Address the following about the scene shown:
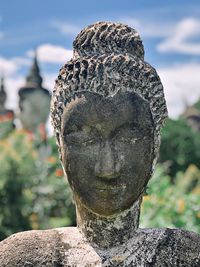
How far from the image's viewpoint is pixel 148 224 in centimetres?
720

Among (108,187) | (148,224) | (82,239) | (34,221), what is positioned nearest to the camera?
(108,187)

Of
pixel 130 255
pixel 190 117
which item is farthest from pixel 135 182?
pixel 190 117

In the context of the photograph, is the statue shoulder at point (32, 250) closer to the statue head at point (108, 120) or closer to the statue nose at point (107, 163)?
the statue head at point (108, 120)

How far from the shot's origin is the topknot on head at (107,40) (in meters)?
3.04

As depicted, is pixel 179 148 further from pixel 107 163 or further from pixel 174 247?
pixel 107 163

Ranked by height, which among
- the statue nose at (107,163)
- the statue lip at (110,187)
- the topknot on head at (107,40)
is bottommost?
the statue lip at (110,187)

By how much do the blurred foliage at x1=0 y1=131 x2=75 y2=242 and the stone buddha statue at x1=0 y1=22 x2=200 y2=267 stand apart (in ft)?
25.2

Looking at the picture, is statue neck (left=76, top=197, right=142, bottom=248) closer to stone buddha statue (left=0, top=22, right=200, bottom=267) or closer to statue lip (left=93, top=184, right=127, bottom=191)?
stone buddha statue (left=0, top=22, right=200, bottom=267)

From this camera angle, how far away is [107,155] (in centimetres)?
293

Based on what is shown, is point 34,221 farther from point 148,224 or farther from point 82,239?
point 82,239

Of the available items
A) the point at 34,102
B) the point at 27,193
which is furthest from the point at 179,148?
the point at 27,193

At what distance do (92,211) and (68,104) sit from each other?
486 millimetres

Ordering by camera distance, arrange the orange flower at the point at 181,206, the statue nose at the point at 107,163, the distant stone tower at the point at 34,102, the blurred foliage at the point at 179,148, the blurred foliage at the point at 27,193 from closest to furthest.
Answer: the statue nose at the point at 107,163
the orange flower at the point at 181,206
the blurred foliage at the point at 27,193
the distant stone tower at the point at 34,102
the blurred foliage at the point at 179,148

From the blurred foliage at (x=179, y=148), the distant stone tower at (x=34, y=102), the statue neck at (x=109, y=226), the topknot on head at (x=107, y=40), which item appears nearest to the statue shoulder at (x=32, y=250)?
the statue neck at (x=109, y=226)
